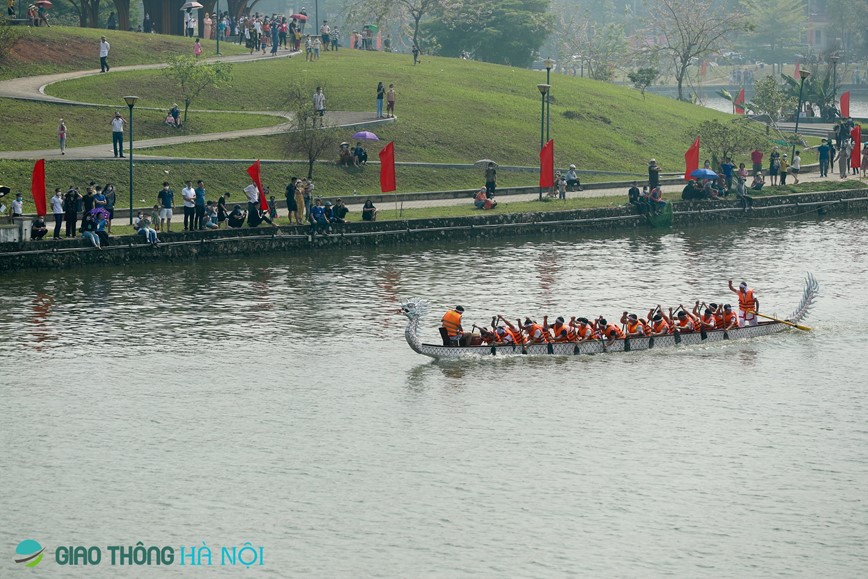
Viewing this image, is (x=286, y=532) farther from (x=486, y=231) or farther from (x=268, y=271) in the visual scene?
(x=486, y=231)

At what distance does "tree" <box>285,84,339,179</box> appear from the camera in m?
63.8

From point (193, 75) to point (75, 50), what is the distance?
12952 mm

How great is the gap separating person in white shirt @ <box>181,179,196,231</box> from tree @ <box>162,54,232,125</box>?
53.0ft

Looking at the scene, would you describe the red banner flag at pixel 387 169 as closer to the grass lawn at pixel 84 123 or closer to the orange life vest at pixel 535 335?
the grass lawn at pixel 84 123

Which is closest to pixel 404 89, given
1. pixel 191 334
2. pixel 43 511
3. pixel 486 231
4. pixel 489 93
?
pixel 489 93

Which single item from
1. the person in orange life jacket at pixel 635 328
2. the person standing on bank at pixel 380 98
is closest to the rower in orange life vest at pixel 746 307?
the person in orange life jacket at pixel 635 328

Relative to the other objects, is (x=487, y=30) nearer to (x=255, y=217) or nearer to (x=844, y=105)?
(x=844, y=105)

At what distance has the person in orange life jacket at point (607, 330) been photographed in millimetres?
40844

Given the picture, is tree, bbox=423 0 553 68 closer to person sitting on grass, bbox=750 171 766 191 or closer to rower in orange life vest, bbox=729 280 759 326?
person sitting on grass, bbox=750 171 766 191

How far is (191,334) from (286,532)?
15.6 metres

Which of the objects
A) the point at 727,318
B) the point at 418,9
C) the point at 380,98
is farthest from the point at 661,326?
the point at 418,9

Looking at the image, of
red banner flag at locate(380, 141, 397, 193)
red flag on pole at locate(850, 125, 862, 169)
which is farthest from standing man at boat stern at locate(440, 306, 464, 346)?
red flag on pole at locate(850, 125, 862, 169)

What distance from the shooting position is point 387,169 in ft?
193

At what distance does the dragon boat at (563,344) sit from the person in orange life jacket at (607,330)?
6.0 inches
